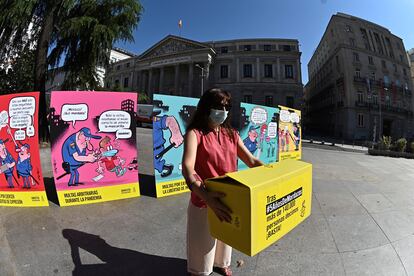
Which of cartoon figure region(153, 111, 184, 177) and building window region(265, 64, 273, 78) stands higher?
building window region(265, 64, 273, 78)

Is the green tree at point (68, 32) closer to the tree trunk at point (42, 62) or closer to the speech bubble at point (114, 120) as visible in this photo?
the tree trunk at point (42, 62)

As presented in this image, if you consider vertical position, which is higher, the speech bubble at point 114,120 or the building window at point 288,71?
the building window at point 288,71

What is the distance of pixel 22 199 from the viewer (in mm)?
4176

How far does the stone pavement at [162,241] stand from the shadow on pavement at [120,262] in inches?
0.4

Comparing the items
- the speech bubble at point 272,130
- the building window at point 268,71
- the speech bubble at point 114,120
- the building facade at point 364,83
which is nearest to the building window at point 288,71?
the building window at point 268,71

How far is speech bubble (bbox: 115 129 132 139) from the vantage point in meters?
4.69

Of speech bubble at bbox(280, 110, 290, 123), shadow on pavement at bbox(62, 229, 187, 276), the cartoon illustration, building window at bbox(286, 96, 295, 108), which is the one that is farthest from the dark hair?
building window at bbox(286, 96, 295, 108)

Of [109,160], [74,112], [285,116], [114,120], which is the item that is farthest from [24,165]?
[285,116]

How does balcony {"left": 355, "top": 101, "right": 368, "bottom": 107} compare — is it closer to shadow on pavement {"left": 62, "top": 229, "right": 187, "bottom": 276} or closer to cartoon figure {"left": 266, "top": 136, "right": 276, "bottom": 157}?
cartoon figure {"left": 266, "top": 136, "right": 276, "bottom": 157}

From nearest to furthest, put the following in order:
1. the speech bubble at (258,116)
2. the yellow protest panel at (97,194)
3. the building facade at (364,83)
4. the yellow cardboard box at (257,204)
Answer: the yellow cardboard box at (257,204), the yellow protest panel at (97,194), the speech bubble at (258,116), the building facade at (364,83)

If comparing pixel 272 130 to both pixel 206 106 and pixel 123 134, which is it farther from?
pixel 206 106

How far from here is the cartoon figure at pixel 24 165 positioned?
4.19m

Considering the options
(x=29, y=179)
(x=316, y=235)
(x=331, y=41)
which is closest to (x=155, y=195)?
(x=29, y=179)

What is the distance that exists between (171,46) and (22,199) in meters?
52.2
